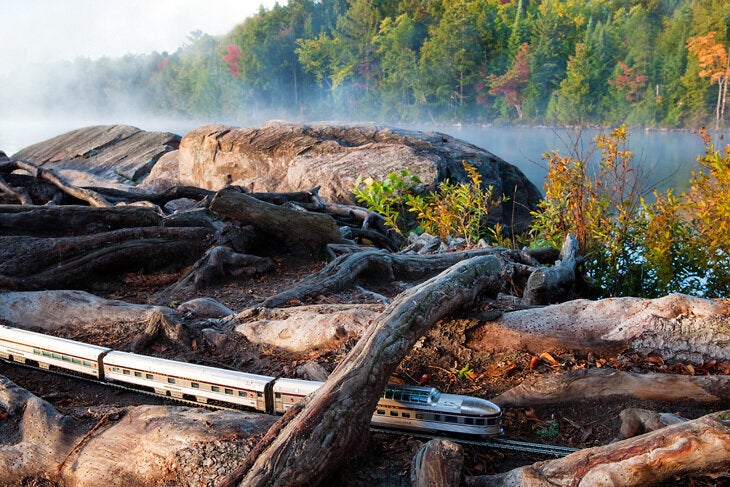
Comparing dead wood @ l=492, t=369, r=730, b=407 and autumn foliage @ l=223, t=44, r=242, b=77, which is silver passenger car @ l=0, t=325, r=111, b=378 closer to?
dead wood @ l=492, t=369, r=730, b=407

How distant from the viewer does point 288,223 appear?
738 centimetres

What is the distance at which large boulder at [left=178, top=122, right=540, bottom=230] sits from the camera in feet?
36.8

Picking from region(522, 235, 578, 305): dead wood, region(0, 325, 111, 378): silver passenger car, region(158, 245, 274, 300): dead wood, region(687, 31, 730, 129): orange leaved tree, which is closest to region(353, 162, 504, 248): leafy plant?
region(522, 235, 578, 305): dead wood

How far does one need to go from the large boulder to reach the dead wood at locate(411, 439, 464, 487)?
306 inches

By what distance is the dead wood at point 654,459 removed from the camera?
8.38ft

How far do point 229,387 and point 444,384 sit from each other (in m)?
1.23

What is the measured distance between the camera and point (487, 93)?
102 ft

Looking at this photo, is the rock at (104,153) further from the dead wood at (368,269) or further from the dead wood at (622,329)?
the dead wood at (622,329)

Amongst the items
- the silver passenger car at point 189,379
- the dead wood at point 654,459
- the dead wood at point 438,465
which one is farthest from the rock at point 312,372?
the dead wood at point 654,459

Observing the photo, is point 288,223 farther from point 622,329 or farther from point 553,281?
point 622,329

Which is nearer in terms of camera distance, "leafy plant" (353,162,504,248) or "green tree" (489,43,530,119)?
"leafy plant" (353,162,504,248)

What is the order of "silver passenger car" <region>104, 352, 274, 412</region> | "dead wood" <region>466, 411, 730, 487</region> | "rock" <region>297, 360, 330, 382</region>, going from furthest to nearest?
1. "rock" <region>297, 360, 330, 382</region>
2. "silver passenger car" <region>104, 352, 274, 412</region>
3. "dead wood" <region>466, 411, 730, 487</region>

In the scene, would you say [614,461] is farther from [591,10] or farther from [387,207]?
[591,10]

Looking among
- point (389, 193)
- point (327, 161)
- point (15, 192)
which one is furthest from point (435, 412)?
point (15, 192)
